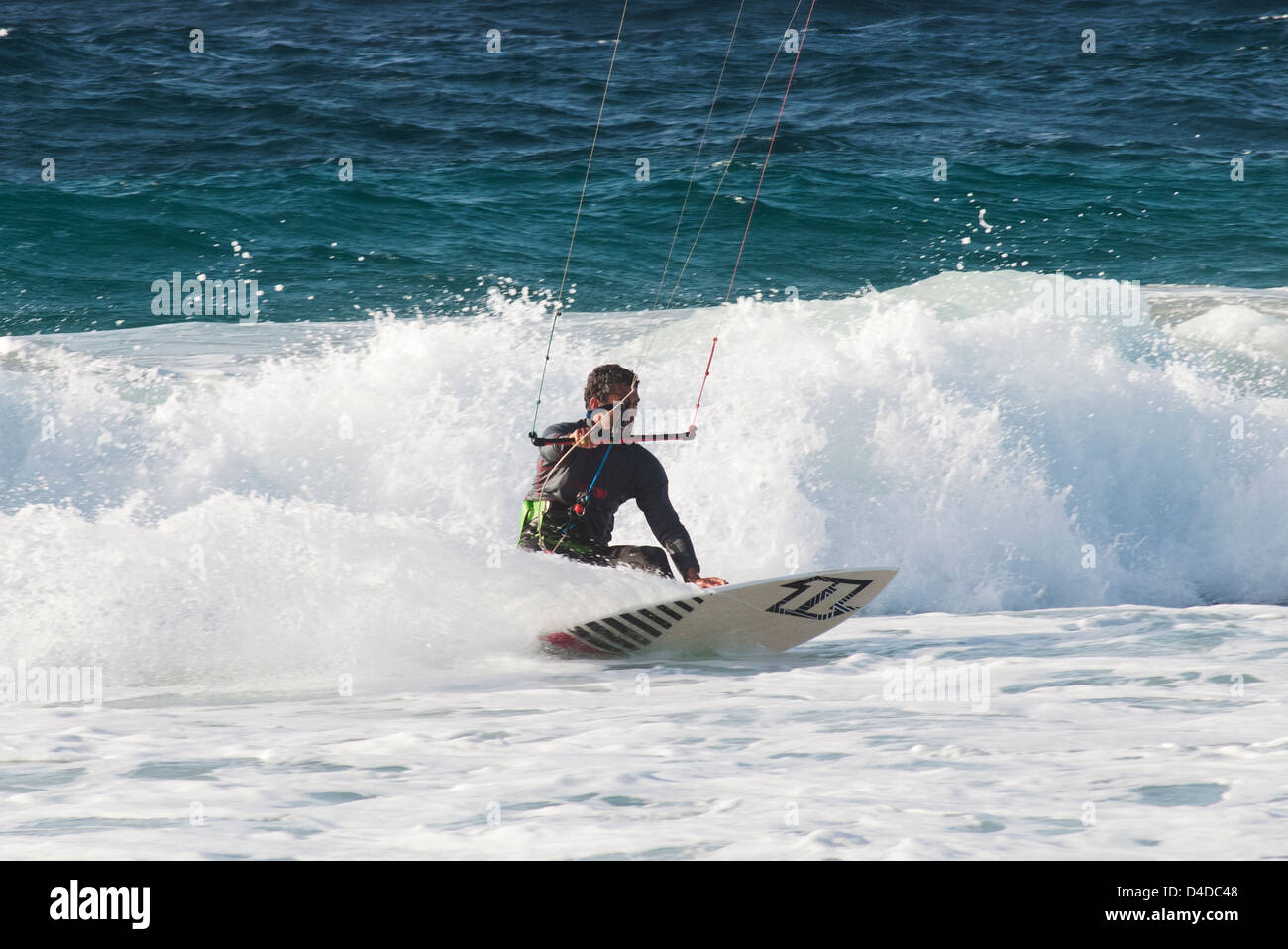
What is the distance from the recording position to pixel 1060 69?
69.4ft

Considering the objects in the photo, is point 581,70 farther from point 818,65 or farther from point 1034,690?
point 1034,690

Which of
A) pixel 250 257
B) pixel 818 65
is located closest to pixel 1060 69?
pixel 818 65

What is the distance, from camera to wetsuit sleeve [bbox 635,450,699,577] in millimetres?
6562

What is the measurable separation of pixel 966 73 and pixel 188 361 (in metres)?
14.3

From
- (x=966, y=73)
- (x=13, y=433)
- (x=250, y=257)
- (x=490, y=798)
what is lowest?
(x=490, y=798)

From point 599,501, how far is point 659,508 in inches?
12.5
